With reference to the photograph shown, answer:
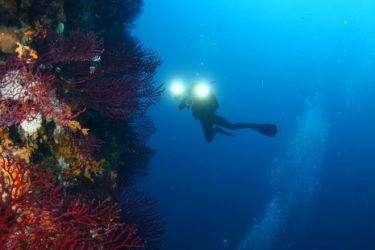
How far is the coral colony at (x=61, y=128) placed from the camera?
3.21m

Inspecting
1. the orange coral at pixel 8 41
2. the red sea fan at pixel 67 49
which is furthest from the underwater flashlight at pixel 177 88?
the orange coral at pixel 8 41

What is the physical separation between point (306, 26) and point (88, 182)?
342 feet

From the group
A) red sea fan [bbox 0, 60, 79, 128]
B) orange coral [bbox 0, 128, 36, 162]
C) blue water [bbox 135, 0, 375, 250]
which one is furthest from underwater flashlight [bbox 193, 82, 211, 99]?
blue water [bbox 135, 0, 375, 250]

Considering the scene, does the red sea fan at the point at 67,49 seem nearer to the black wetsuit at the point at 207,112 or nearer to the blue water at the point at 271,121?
the black wetsuit at the point at 207,112

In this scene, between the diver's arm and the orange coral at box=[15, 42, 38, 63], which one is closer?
the orange coral at box=[15, 42, 38, 63]

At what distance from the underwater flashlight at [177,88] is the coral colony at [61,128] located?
13.6 ft

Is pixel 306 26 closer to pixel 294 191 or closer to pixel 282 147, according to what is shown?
pixel 282 147

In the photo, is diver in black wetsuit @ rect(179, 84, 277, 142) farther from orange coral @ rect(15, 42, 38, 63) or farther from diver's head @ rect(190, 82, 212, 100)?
orange coral @ rect(15, 42, 38, 63)

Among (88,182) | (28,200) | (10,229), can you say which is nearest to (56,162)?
(88,182)

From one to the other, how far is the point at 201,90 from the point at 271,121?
6285 cm

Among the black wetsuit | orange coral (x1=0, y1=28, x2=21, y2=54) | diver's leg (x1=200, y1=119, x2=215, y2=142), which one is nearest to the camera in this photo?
orange coral (x1=0, y1=28, x2=21, y2=54)

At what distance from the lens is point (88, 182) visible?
16.3 feet

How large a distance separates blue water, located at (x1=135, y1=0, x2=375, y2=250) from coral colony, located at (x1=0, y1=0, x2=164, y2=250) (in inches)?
1103

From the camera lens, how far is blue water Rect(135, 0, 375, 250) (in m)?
38.4
